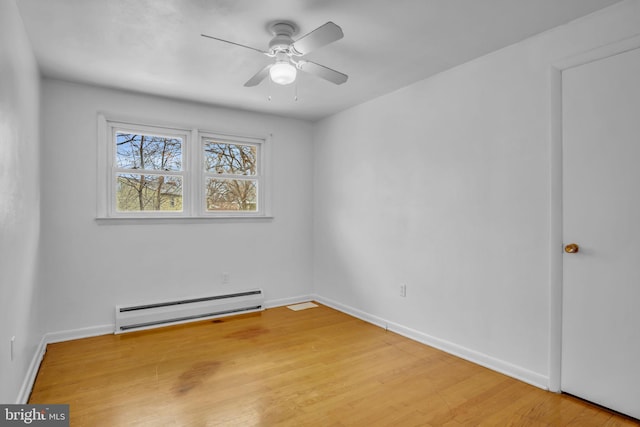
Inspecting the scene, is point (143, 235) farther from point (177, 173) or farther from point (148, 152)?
point (148, 152)

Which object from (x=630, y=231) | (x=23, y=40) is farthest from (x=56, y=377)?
(x=630, y=231)

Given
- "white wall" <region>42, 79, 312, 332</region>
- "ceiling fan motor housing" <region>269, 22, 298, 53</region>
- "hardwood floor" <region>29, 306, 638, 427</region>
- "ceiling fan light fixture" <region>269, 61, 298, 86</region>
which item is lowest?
"hardwood floor" <region>29, 306, 638, 427</region>

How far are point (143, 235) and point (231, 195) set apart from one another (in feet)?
3.52

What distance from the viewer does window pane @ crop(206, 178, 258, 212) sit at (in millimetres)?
4230

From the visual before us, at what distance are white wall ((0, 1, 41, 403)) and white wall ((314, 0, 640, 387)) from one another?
2.89m

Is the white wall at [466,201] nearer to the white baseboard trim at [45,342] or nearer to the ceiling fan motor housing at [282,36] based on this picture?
the ceiling fan motor housing at [282,36]

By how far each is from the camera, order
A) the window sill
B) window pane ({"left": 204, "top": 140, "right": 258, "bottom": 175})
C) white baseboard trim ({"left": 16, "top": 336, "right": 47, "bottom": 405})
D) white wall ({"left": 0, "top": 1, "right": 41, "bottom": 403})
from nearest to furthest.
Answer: white wall ({"left": 0, "top": 1, "right": 41, "bottom": 403}) < white baseboard trim ({"left": 16, "top": 336, "right": 47, "bottom": 405}) < the window sill < window pane ({"left": 204, "top": 140, "right": 258, "bottom": 175})

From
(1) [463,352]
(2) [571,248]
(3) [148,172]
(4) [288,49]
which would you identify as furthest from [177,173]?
(2) [571,248]

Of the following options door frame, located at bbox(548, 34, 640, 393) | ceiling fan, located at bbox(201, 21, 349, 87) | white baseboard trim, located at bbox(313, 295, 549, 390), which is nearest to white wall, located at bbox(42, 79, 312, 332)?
white baseboard trim, located at bbox(313, 295, 549, 390)

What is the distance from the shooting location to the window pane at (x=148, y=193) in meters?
3.73

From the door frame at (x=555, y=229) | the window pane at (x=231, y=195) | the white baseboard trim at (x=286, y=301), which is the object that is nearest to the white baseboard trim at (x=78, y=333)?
the window pane at (x=231, y=195)

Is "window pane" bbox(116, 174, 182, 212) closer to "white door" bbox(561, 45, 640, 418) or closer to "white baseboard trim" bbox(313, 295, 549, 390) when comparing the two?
"white baseboard trim" bbox(313, 295, 549, 390)

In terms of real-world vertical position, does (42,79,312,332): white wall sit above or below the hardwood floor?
above

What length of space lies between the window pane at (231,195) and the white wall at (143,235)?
0.21 metres
